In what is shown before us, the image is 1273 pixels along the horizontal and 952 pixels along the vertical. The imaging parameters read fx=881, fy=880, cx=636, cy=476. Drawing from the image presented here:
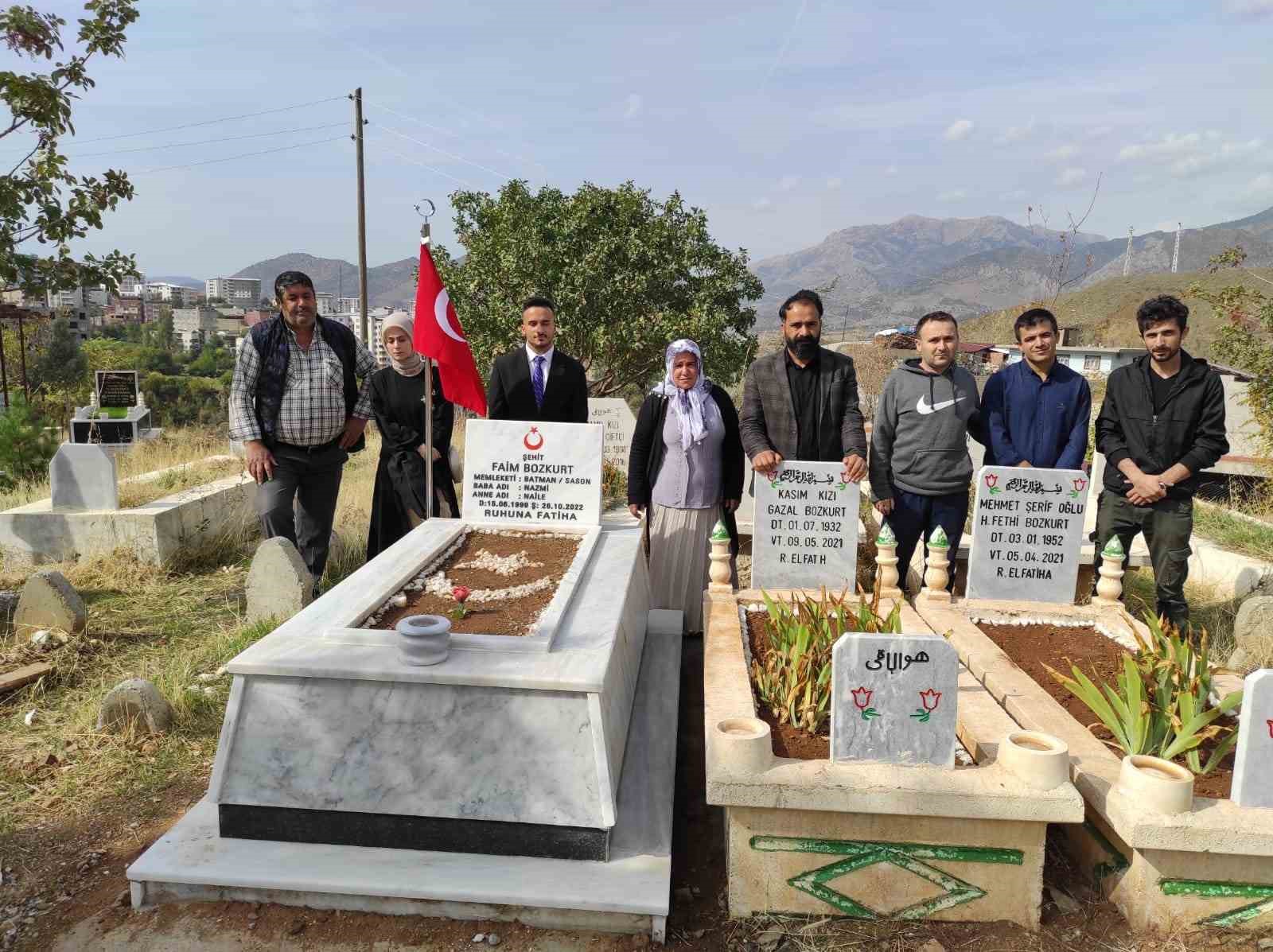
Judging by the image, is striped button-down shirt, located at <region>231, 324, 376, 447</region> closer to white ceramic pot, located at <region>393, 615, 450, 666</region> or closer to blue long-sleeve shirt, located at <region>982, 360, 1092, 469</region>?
white ceramic pot, located at <region>393, 615, 450, 666</region>

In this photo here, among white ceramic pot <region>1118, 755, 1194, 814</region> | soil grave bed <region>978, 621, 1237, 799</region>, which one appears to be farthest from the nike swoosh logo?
white ceramic pot <region>1118, 755, 1194, 814</region>

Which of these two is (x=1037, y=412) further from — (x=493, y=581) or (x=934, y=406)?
(x=493, y=581)

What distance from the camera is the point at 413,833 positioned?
2830mm

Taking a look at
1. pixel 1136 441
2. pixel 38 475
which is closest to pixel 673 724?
pixel 1136 441

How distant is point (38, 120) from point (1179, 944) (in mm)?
7184

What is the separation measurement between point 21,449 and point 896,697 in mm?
9823

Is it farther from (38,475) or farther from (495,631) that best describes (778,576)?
(38,475)

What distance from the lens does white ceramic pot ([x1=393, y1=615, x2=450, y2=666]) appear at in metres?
2.86

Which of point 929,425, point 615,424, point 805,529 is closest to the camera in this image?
point 929,425

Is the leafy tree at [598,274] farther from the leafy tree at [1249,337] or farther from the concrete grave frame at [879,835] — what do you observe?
the concrete grave frame at [879,835]

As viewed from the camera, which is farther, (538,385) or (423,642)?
(538,385)

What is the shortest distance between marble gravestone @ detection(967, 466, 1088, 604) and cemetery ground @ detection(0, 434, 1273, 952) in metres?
1.52

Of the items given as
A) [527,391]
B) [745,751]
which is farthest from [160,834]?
[527,391]

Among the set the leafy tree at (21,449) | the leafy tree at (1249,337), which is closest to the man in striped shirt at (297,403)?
the leafy tree at (21,449)
